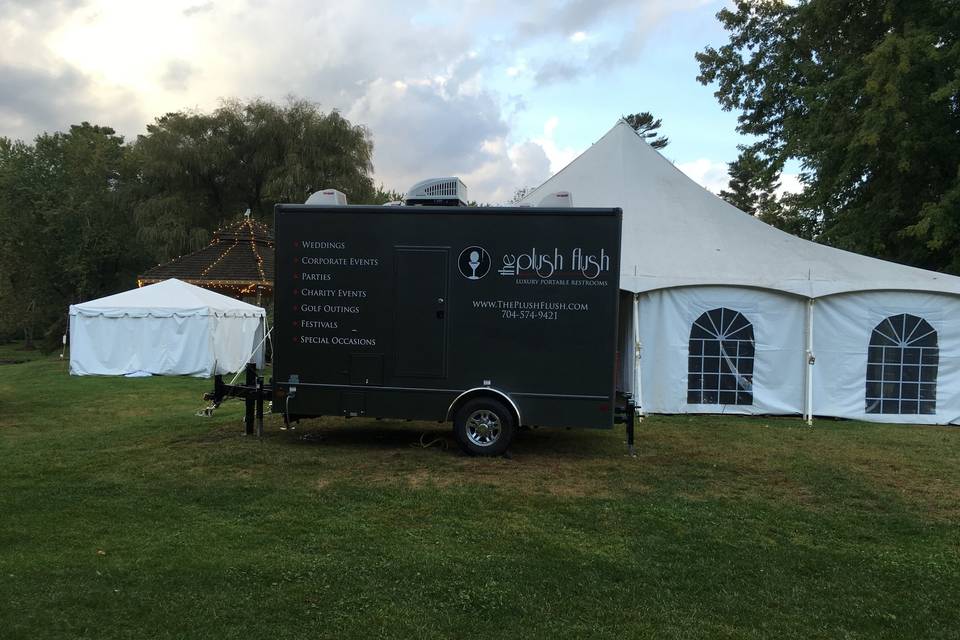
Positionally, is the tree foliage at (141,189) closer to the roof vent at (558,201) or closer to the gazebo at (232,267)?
the gazebo at (232,267)

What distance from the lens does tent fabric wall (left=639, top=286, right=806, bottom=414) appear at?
36.7ft

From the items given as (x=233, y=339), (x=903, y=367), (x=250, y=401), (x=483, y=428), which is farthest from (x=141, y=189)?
(x=903, y=367)

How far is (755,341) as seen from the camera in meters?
11.2

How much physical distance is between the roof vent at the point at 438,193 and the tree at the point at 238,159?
2149 cm

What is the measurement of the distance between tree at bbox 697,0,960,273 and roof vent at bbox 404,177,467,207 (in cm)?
1069

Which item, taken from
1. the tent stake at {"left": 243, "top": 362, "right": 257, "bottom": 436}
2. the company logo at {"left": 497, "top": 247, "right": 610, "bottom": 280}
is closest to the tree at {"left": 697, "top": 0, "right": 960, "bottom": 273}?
the company logo at {"left": 497, "top": 247, "right": 610, "bottom": 280}

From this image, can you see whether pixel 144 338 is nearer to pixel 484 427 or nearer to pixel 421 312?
pixel 421 312

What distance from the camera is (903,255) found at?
1695 cm

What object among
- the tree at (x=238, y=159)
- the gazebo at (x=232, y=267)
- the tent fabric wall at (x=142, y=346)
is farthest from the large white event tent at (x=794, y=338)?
the tree at (x=238, y=159)

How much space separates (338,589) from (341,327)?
415 cm

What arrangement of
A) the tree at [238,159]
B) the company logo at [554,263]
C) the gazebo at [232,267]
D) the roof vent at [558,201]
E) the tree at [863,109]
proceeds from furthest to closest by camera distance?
1. the tree at [238,159]
2. the gazebo at [232,267]
3. the tree at [863,109]
4. the roof vent at [558,201]
5. the company logo at [554,263]

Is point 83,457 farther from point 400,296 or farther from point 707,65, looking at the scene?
point 707,65

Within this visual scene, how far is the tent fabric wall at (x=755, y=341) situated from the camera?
440 inches

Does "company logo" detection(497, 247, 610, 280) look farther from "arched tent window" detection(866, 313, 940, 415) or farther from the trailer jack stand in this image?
"arched tent window" detection(866, 313, 940, 415)
